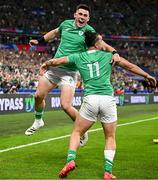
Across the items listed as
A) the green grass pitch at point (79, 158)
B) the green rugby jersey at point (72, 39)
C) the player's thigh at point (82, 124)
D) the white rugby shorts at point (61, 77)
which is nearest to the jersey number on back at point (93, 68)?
the player's thigh at point (82, 124)

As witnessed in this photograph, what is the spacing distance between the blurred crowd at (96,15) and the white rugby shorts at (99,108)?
4000 cm

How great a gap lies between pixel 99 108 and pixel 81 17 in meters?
2.45

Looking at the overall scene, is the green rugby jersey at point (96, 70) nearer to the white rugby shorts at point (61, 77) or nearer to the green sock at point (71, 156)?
the green sock at point (71, 156)

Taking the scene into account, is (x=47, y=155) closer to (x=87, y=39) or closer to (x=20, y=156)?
(x=20, y=156)

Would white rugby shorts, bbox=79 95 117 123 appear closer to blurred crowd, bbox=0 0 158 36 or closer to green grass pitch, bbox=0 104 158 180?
green grass pitch, bbox=0 104 158 180

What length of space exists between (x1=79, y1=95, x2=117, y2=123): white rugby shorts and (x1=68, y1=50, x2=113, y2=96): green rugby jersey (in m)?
0.08

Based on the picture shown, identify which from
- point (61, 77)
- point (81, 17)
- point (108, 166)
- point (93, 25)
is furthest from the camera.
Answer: point (93, 25)

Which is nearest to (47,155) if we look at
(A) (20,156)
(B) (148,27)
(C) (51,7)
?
(A) (20,156)

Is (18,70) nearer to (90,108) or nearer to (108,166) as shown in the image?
(90,108)

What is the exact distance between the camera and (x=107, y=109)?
7094 millimetres

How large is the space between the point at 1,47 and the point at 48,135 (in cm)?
2871

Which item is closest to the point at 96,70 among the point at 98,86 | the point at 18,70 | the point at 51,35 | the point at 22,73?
the point at 98,86

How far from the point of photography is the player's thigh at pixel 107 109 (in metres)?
7.07

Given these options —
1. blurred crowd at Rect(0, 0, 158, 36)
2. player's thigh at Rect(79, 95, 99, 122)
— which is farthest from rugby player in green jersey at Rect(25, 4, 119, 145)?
blurred crowd at Rect(0, 0, 158, 36)
